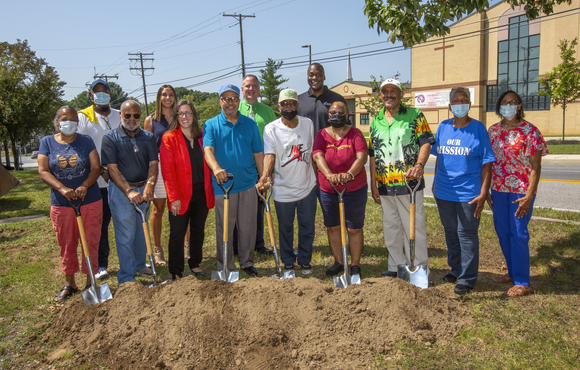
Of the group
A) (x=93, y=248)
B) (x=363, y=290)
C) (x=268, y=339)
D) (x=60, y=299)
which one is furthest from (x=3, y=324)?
(x=363, y=290)

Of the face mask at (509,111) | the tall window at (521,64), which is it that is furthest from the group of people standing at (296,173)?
the tall window at (521,64)

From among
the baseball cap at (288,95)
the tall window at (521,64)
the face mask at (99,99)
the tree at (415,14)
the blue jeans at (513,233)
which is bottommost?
the blue jeans at (513,233)

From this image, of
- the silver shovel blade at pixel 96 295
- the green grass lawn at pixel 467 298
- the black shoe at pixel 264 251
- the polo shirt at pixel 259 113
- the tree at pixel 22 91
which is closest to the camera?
the green grass lawn at pixel 467 298

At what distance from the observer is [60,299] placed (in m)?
4.59

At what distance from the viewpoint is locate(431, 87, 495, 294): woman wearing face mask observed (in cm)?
424

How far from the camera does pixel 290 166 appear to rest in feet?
16.1

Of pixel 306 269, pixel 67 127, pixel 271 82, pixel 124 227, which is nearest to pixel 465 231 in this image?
pixel 306 269

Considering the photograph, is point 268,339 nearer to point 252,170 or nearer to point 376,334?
point 376,334

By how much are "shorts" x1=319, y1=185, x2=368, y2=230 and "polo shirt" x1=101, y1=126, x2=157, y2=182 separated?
2.19 metres

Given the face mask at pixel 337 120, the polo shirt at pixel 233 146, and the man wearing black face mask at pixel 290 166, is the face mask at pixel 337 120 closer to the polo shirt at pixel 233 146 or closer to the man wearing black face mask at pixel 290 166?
the man wearing black face mask at pixel 290 166

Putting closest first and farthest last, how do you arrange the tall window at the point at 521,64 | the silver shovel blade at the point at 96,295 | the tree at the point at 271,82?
the silver shovel blade at the point at 96,295 → the tall window at the point at 521,64 → the tree at the point at 271,82

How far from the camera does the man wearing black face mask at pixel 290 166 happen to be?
488cm

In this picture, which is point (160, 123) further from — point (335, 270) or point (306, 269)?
point (335, 270)

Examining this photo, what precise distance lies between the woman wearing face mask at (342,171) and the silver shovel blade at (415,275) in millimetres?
649
